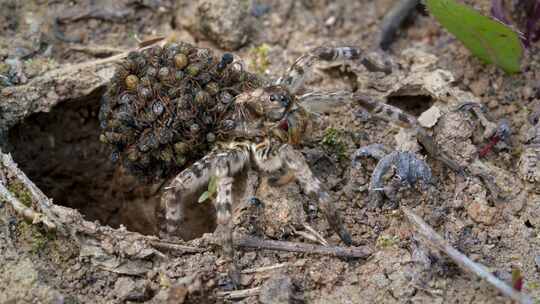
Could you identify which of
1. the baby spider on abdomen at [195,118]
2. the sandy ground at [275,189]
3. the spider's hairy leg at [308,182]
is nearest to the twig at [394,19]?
the sandy ground at [275,189]

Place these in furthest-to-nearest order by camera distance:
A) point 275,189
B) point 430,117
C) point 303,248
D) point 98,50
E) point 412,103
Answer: point 98,50 < point 412,103 < point 430,117 < point 275,189 < point 303,248

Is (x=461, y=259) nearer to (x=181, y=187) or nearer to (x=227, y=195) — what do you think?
(x=227, y=195)

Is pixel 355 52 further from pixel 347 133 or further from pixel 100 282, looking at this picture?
pixel 100 282

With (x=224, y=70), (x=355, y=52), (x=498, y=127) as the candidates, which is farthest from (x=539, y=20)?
(x=224, y=70)

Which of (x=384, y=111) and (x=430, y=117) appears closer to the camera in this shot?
(x=384, y=111)

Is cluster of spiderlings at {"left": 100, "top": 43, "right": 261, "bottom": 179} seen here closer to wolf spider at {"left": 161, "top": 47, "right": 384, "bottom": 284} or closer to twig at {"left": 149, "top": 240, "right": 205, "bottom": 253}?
wolf spider at {"left": 161, "top": 47, "right": 384, "bottom": 284}

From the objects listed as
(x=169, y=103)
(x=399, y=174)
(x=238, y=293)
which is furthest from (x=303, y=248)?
(x=169, y=103)
